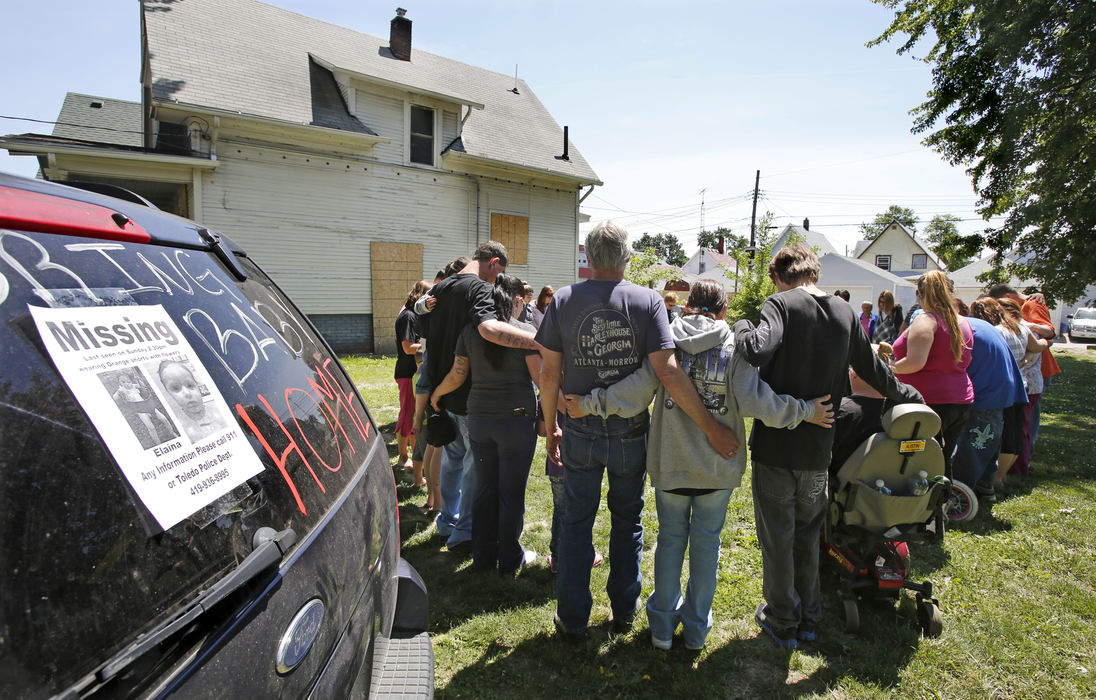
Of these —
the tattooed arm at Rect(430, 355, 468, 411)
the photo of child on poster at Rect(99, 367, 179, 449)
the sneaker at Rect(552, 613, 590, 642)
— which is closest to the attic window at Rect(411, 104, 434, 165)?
the tattooed arm at Rect(430, 355, 468, 411)

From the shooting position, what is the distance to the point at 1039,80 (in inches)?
454

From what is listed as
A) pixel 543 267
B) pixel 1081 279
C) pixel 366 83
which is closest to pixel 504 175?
pixel 543 267

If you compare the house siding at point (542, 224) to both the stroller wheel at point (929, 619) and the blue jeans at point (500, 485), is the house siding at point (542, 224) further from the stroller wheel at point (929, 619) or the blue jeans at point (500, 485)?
the stroller wheel at point (929, 619)

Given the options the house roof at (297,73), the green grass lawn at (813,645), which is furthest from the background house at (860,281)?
the green grass lawn at (813,645)

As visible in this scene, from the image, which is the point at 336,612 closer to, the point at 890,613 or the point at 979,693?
the point at 979,693

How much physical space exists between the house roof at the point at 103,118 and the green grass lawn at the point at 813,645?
59.5 feet

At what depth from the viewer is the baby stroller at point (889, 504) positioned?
3.09 metres

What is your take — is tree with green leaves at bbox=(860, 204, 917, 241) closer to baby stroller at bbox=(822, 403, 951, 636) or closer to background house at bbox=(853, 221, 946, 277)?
background house at bbox=(853, 221, 946, 277)

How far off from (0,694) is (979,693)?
3683 mm

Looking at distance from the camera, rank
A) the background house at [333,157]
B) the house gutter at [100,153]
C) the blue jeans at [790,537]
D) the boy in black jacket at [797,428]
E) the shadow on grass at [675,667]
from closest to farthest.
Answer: the shadow on grass at [675,667] → the boy in black jacket at [797,428] → the blue jeans at [790,537] → the house gutter at [100,153] → the background house at [333,157]

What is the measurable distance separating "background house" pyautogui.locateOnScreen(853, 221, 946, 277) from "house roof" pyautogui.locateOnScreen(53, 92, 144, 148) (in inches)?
2146

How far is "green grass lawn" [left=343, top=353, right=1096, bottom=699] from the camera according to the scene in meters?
2.78

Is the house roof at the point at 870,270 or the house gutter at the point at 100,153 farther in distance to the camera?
the house roof at the point at 870,270

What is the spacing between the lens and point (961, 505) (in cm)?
464
